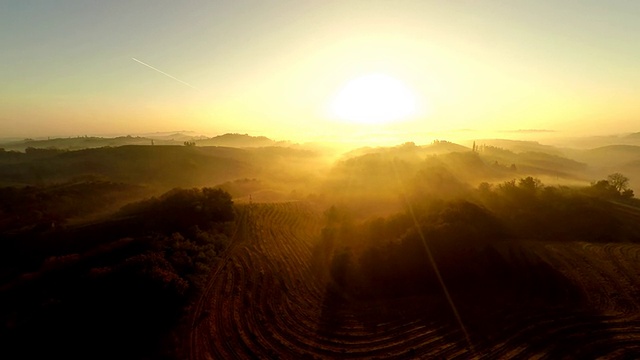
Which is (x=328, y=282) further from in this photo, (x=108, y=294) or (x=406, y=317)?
(x=108, y=294)

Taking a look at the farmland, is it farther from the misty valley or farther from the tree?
the tree

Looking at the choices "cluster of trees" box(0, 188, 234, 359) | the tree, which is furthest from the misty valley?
the tree

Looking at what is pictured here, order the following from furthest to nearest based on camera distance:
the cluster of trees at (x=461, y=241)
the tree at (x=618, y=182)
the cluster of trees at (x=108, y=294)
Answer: the tree at (x=618, y=182) → the cluster of trees at (x=461, y=241) → the cluster of trees at (x=108, y=294)

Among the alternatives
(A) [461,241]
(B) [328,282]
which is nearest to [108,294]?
(B) [328,282]

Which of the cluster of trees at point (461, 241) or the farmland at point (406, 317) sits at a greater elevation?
the cluster of trees at point (461, 241)

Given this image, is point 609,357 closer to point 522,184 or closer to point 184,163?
point 522,184

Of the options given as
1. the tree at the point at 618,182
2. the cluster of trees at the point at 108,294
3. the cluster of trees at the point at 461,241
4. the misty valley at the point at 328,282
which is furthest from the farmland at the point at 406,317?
the tree at the point at 618,182

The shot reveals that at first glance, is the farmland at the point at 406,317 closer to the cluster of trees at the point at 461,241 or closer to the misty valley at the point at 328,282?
the misty valley at the point at 328,282

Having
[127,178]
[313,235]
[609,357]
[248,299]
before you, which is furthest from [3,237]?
[127,178]
